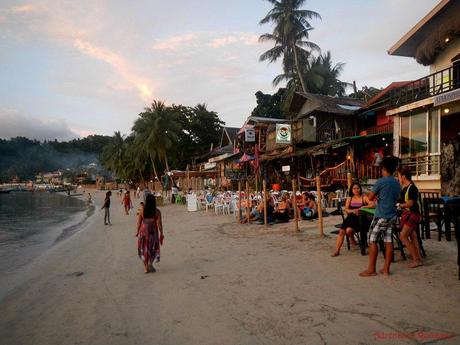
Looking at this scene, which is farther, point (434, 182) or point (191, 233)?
point (434, 182)

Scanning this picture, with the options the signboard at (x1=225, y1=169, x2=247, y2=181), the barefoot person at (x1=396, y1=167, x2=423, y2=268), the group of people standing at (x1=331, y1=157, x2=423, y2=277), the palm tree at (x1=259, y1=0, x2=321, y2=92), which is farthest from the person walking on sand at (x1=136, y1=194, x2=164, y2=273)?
the palm tree at (x1=259, y1=0, x2=321, y2=92)

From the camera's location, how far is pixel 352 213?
19.6 ft

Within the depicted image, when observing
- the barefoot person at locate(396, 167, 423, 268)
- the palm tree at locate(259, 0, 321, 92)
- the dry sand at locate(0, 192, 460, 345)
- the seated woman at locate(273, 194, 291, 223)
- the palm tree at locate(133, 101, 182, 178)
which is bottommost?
the dry sand at locate(0, 192, 460, 345)

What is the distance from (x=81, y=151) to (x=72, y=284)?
479 ft

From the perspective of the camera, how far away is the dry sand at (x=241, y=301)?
3.38 metres

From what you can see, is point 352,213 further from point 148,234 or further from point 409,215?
point 148,234

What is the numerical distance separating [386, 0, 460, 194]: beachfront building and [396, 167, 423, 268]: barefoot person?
301 inches

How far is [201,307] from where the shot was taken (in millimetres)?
4207

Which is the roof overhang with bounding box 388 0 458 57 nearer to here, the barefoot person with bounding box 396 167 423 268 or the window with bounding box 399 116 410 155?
the window with bounding box 399 116 410 155

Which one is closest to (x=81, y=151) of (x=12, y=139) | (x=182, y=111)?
(x=12, y=139)

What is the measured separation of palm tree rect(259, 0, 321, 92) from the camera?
3238 cm

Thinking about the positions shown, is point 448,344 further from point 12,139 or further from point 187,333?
point 12,139

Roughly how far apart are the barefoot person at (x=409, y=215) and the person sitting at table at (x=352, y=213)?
0.85m

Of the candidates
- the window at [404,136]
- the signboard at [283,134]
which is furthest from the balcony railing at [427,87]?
the signboard at [283,134]
